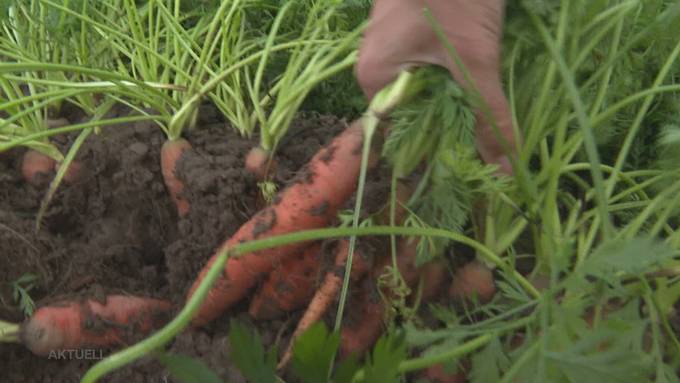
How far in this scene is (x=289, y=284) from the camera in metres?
0.82

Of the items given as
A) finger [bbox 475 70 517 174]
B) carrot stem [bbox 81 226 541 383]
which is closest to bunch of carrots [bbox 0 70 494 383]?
finger [bbox 475 70 517 174]

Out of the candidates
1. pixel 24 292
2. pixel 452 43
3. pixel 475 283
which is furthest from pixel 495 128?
pixel 24 292

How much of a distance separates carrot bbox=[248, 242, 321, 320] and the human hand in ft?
0.90

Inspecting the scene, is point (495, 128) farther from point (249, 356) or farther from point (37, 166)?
point (37, 166)

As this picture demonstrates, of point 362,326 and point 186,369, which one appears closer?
point 186,369

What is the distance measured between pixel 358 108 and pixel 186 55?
296 millimetres

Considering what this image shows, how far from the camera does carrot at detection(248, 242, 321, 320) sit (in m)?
0.82

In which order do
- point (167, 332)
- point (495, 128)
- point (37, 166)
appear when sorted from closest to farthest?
1. point (167, 332)
2. point (495, 128)
3. point (37, 166)

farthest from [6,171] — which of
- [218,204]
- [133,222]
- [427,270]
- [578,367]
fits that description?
[578,367]

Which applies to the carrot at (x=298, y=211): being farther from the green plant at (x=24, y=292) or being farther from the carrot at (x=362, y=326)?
the green plant at (x=24, y=292)

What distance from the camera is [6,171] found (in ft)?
3.23

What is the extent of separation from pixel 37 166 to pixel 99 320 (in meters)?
0.28

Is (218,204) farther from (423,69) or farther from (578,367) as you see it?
(578,367)

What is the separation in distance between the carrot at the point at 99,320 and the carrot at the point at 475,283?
0.40 meters
